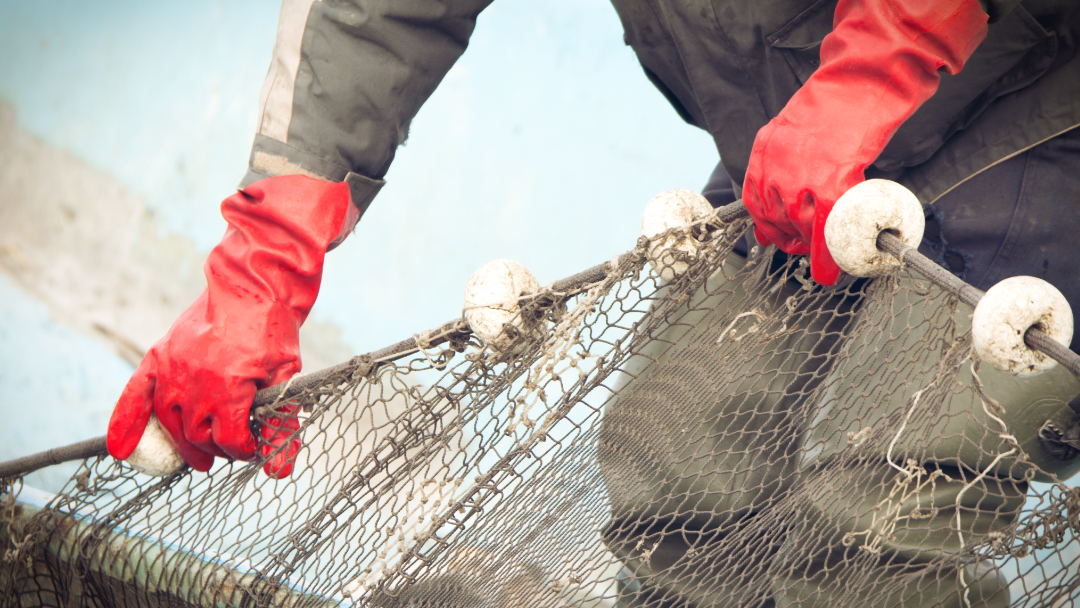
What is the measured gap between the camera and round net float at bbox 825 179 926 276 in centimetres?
69

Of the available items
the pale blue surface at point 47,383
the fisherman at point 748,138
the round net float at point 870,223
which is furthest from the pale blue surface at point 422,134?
the round net float at point 870,223

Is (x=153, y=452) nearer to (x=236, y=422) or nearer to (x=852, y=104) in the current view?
(x=236, y=422)

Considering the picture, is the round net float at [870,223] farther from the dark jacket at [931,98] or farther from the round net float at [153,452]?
the round net float at [153,452]

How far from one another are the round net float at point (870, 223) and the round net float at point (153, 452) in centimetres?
87

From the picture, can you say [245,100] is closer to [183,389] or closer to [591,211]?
[591,211]

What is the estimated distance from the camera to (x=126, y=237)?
270cm

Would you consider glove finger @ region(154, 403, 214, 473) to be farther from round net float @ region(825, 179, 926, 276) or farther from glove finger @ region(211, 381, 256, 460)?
round net float @ region(825, 179, 926, 276)

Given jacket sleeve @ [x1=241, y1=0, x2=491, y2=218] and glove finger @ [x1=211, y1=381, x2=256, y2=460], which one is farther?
jacket sleeve @ [x1=241, y1=0, x2=491, y2=218]

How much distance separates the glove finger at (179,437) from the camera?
101 centimetres

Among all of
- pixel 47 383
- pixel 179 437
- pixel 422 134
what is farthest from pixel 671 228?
pixel 47 383

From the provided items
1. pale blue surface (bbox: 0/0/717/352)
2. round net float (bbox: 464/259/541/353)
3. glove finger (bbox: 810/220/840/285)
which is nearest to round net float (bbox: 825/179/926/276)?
glove finger (bbox: 810/220/840/285)

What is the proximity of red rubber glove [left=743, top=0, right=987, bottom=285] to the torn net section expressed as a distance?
102mm

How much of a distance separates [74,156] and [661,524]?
2593mm

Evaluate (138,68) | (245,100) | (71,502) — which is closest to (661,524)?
(71,502)
